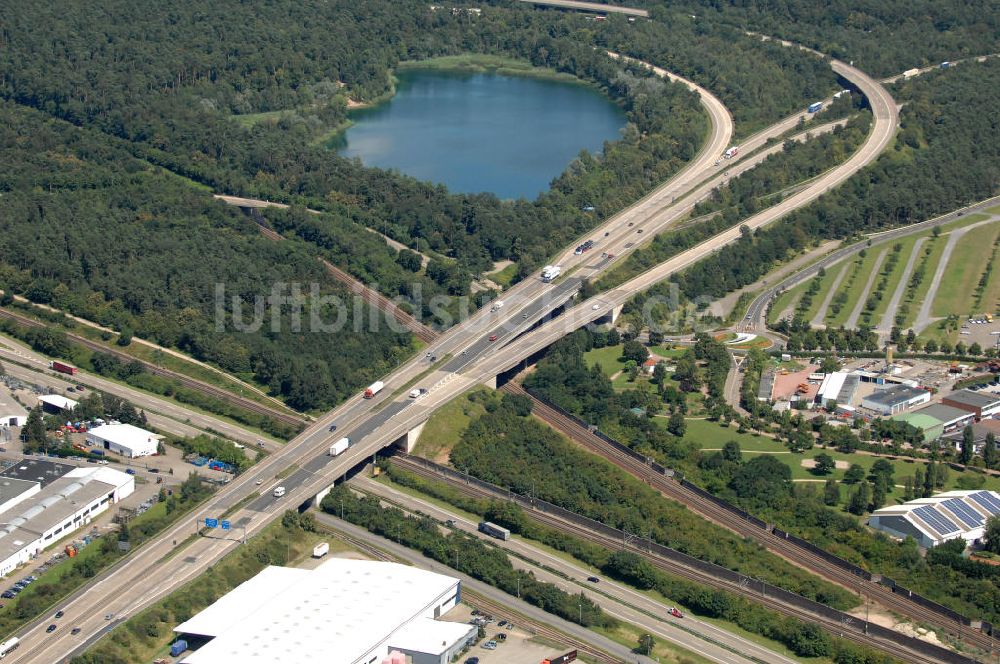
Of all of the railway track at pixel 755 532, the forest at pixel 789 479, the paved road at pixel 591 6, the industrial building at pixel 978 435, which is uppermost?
the paved road at pixel 591 6

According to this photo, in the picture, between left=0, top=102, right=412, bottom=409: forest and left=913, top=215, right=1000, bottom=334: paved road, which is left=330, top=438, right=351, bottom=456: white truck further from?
left=913, top=215, right=1000, bottom=334: paved road

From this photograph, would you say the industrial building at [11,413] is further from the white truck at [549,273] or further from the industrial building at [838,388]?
the industrial building at [838,388]

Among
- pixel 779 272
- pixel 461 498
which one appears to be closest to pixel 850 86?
pixel 779 272

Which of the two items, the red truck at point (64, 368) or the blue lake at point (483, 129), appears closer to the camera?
the red truck at point (64, 368)

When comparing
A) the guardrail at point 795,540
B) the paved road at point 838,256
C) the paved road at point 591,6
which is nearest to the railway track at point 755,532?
the guardrail at point 795,540

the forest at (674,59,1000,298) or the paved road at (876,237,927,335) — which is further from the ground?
the forest at (674,59,1000,298)

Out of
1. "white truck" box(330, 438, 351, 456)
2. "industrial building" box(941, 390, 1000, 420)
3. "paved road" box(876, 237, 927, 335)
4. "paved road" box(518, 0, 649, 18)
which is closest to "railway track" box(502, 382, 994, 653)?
"white truck" box(330, 438, 351, 456)
